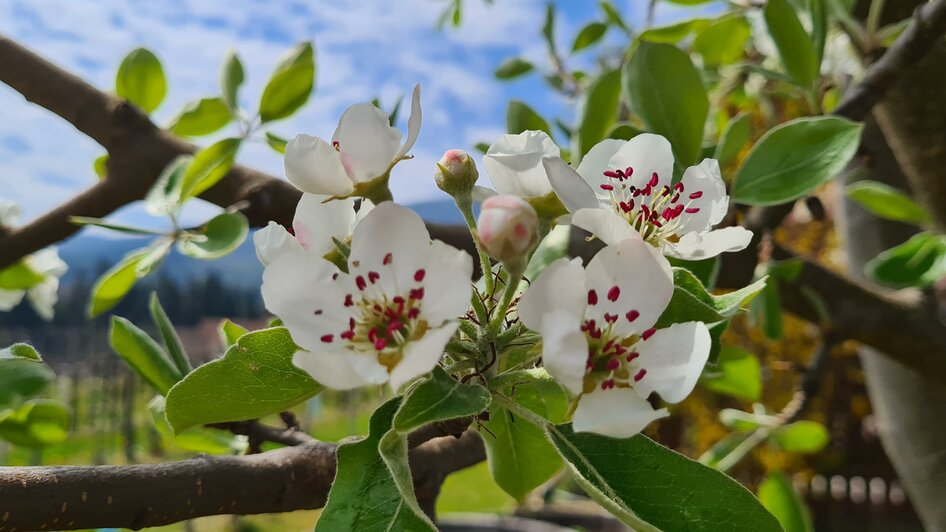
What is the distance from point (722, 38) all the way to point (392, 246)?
81 centimetres

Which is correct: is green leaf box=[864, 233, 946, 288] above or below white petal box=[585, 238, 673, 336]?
below

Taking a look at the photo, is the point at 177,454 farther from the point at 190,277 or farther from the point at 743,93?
the point at 743,93

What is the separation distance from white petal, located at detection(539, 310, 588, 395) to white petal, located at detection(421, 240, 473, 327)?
4 cm

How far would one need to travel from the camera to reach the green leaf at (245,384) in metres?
0.37

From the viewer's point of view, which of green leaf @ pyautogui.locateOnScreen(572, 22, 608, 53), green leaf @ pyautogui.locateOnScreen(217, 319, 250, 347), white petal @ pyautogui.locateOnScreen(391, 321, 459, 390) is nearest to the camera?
white petal @ pyautogui.locateOnScreen(391, 321, 459, 390)

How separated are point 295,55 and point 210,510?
55cm

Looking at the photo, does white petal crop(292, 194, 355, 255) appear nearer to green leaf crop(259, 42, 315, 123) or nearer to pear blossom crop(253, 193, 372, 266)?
pear blossom crop(253, 193, 372, 266)

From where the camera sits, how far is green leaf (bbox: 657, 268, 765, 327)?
14.7 inches

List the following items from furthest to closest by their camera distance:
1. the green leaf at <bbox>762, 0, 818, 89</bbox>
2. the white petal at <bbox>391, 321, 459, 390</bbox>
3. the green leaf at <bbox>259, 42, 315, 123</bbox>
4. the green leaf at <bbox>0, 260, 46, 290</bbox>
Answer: the green leaf at <bbox>0, 260, 46, 290</bbox>, the green leaf at <bbox>259, 42, 315, 123</bbox>, the green leaf at <bbox>762, 0, 818, 89</bbox>, the white petal at <bbox>391, 321, 459, 390</bbox>

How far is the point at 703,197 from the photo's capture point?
1.51 ft

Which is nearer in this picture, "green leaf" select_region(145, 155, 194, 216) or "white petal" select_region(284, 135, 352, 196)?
"white petal" select_region(284, 135, 352, 196)

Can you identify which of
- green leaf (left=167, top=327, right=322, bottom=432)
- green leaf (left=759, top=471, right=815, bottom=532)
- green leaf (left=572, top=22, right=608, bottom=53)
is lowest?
green leaf (left=759, top=471, right=815, bottom=532)

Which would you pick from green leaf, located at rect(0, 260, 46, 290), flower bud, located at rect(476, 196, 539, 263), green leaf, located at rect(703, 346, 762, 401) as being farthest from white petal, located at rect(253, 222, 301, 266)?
green leaf, located at rect(0, 260, 46, 290)

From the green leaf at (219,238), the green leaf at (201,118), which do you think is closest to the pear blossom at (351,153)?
the green leaf at (219,238)
